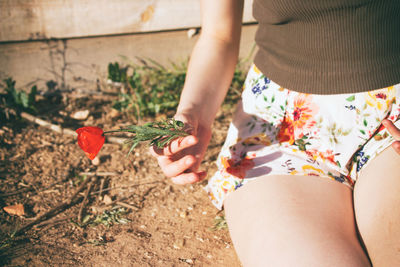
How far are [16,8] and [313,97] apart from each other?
2.03 m

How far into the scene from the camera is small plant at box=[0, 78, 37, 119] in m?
2.06

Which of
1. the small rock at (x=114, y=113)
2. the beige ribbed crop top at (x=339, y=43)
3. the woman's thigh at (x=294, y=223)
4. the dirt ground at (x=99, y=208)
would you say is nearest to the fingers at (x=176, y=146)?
the woman's thigh at (x=294, y=223)

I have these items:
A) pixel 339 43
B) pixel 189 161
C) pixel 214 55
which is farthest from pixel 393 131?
pixel 214 55

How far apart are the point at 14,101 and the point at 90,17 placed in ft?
2.59

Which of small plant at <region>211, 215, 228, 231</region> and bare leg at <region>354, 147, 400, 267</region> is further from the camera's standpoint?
small plant at <region>211, 215, 228, 231</region>

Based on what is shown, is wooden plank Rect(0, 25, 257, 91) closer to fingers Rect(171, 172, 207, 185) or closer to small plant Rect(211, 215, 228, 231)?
small plant Rect(211, 215, 228, 231)

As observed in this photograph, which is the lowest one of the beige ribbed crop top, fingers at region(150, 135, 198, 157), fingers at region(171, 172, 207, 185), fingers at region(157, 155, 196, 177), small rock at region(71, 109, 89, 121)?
small rock at region(71, 109, 89, 121)

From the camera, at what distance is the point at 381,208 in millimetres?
989

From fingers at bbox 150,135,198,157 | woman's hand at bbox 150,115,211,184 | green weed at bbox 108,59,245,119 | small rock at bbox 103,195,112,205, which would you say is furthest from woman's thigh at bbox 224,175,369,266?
green weed at bbox 108,59,245,119

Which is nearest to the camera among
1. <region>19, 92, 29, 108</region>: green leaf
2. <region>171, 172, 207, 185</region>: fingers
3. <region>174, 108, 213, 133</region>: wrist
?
<region>171, 172, 207, 185</region>: fingers

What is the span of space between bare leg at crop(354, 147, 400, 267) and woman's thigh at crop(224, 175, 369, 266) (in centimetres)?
→ 4

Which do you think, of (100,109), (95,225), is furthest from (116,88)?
(95,225)

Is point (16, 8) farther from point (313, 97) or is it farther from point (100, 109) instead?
point (313, 97)

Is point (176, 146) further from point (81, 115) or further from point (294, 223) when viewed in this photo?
point (81, 115)
